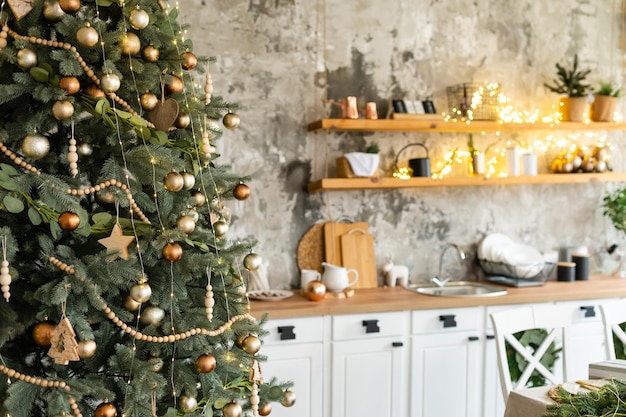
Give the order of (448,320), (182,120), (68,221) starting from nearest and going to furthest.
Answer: (68,221)
(182,120)
(448,320)

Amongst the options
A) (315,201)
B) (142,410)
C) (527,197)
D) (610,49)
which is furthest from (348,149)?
(142,410)

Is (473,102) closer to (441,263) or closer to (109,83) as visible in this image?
(441,263)

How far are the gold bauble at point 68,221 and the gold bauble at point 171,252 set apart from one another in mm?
227

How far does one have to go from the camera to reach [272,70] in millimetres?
3861

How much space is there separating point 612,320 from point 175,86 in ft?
6.92

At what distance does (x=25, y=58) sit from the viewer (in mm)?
1719

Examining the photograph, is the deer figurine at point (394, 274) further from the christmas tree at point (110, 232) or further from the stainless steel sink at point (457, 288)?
the christmas tree at point (110, 232)

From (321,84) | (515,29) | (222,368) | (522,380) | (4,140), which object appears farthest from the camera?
(515,29)

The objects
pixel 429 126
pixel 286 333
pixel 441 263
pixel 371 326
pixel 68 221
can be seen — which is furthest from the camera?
pixel 441 263

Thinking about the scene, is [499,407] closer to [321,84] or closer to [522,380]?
[522,380]

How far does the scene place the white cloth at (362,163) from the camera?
12.5ft

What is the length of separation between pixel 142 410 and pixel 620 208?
348 centimetres

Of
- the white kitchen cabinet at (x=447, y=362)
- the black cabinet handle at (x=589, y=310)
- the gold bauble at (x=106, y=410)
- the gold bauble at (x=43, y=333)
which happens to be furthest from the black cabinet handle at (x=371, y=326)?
the gold bauble at (x=43, y=333)

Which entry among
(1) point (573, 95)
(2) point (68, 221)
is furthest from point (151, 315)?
(1) point (573, 95)
